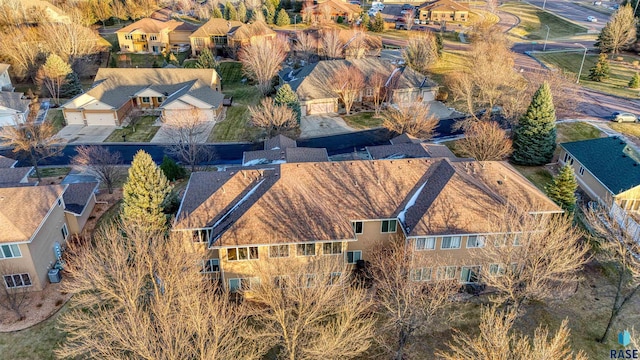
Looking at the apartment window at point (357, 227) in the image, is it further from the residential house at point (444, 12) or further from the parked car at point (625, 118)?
the residential house at point (444, 12)

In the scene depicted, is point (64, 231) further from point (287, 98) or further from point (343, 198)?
point (287, 98)

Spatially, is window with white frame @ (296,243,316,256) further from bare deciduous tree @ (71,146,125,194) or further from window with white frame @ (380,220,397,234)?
bare deciduous tree @ (71,146,125,194)

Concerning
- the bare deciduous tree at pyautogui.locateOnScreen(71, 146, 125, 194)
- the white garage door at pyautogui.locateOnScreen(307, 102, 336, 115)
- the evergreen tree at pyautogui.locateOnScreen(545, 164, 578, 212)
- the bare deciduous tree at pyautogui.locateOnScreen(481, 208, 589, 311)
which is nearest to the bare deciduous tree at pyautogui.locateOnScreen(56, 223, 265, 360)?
the bare deciduous tree at pyautogui.locateOnScreen(481, 208, 589, 311)

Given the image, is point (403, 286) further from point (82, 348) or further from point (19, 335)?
point (19, 335)

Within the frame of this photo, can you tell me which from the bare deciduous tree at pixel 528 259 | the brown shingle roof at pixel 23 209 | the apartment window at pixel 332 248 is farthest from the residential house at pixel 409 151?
the brown shingle roof at pixel 23 209

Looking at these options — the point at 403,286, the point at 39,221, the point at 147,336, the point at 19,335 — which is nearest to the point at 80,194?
the point at 39,221
